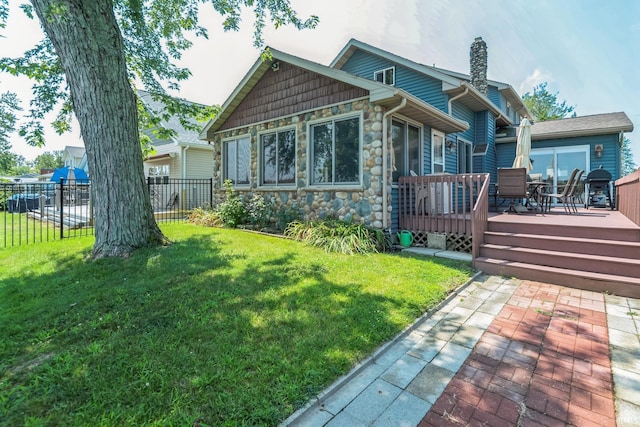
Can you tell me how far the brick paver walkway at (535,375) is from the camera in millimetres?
1850

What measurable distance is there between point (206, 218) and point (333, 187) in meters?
4.68

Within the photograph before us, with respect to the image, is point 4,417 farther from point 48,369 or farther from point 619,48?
point 619,48

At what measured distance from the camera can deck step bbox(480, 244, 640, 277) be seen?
165 inches

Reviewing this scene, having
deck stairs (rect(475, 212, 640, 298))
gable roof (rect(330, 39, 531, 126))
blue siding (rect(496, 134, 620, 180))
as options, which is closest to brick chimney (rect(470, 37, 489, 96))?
gable roof (rect(330, 39, 531, 126))

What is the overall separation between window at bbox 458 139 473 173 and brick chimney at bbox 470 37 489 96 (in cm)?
306

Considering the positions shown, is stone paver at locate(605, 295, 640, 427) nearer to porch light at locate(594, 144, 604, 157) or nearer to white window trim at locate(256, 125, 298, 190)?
white window trim at locate(256, 125, 298, 190)

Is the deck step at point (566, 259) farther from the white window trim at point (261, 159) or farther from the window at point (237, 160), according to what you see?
the window at point (237, 160)

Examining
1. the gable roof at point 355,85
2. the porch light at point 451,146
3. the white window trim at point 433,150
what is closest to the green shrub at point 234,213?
the gable roof at point 355,85

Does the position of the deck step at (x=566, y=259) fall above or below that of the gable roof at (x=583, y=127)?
below

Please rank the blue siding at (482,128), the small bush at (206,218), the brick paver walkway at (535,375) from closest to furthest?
the brick paver walkway at (535,375), the small bush at (206,218), the blue siding at (482,128)

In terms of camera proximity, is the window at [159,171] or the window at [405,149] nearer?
the window at [405,149]

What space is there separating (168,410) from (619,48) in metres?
20.5

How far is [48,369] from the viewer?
86.0 inches

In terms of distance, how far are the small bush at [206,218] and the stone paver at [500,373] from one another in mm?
7355
